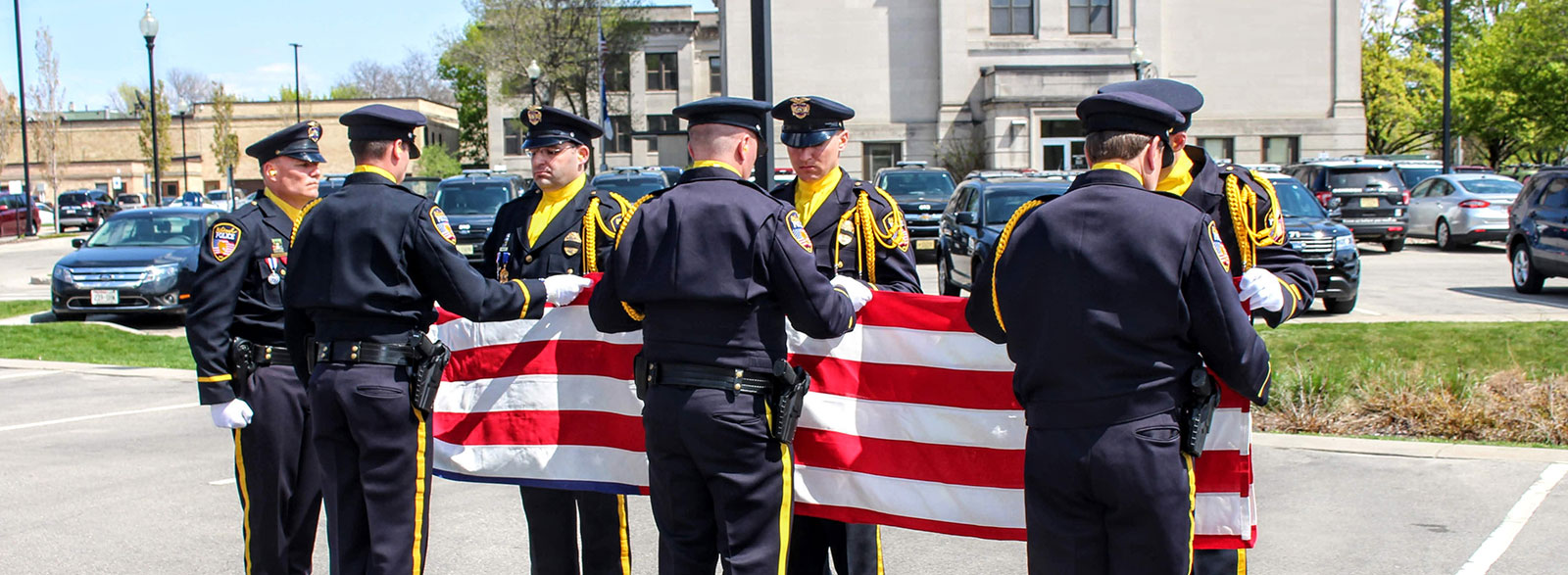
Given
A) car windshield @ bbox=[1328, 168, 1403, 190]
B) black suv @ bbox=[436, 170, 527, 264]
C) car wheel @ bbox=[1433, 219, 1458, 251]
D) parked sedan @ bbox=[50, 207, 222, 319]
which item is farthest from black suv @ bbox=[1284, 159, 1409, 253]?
parked sedan @ bbox=[50, 207, 222, 319]

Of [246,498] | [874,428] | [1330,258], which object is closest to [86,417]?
[246,498]

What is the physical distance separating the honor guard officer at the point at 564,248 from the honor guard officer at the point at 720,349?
103cm

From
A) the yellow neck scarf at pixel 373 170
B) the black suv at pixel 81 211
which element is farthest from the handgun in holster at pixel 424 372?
the black suv at pixel 81 211

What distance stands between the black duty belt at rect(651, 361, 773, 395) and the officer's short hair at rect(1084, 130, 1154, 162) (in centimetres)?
131

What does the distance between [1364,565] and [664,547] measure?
136 inches

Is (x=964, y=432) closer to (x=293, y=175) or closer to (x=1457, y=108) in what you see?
(x=293, y=175)

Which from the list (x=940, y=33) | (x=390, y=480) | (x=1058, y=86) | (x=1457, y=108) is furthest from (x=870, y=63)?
(x=390, y=480)

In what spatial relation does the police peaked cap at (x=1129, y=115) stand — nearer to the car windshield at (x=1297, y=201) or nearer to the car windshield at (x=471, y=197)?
the car windshield at (x=1297, y=201)

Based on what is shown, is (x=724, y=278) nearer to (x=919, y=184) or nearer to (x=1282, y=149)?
(x=919, y=184)

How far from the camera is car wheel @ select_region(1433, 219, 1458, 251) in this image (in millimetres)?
27031

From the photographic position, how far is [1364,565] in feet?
18.8

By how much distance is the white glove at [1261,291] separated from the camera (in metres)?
3.90

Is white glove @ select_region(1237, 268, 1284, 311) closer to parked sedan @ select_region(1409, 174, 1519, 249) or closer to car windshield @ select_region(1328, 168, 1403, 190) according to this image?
parked sedan @ select_region(1409, 174, 1519, 249)

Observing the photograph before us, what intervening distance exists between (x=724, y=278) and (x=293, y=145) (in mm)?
2503
